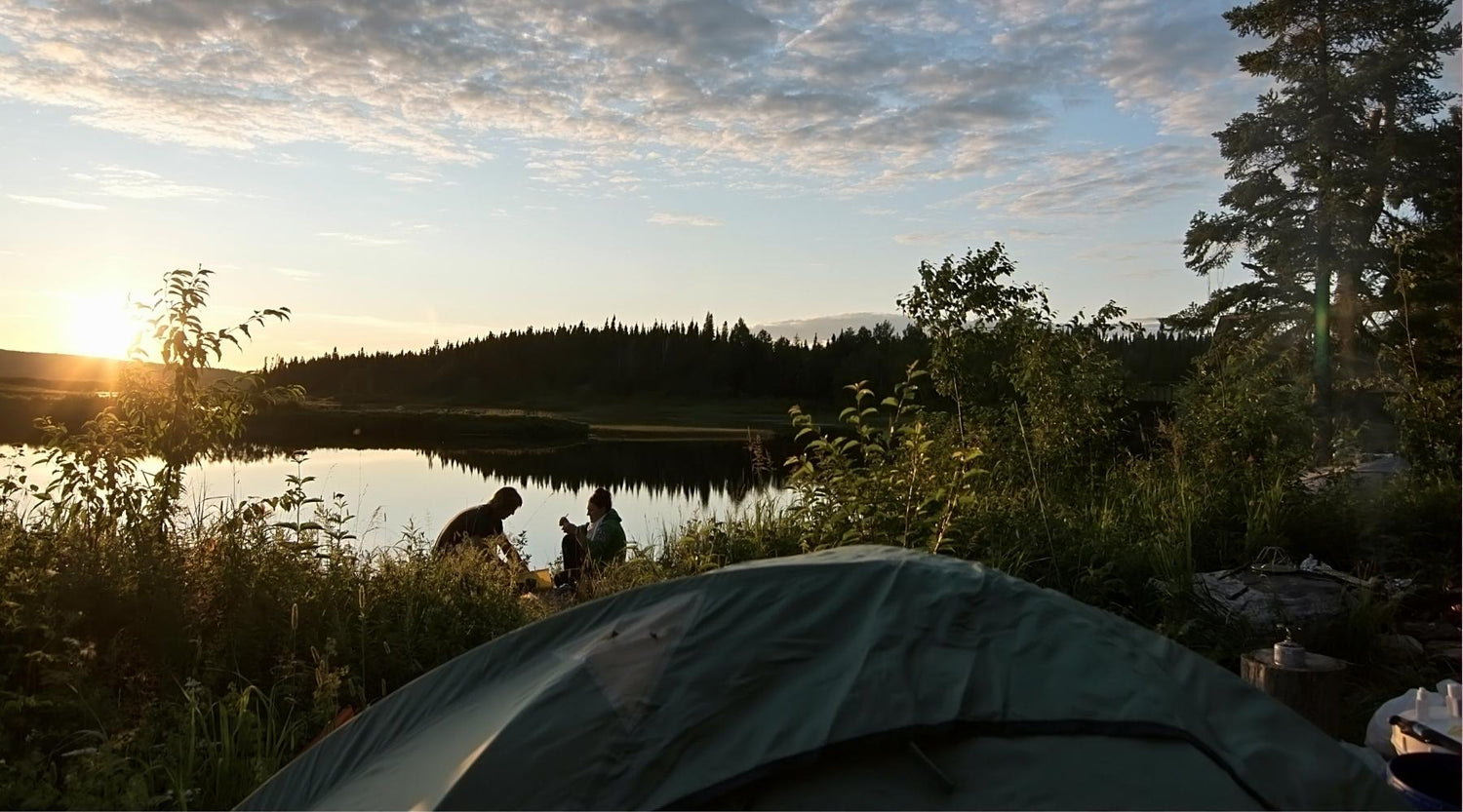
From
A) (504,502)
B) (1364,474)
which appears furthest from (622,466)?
(1364,474)

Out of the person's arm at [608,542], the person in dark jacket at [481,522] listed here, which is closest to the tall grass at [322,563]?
the person's arm at [608,542]

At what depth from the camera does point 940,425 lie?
9.90 m

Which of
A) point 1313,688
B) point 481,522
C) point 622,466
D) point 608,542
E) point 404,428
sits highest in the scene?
point 1313,688

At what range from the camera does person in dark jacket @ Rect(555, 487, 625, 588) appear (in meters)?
9.51

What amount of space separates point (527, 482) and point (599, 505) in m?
15.7

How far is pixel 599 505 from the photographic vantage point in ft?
33.5

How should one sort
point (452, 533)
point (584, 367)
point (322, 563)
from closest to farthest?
point (322, 563)
point (452, 533)
point (584, 367)

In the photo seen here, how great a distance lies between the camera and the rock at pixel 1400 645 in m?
5.77

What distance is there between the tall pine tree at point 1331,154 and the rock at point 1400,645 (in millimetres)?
12855

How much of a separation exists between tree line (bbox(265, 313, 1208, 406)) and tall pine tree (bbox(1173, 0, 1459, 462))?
181ft

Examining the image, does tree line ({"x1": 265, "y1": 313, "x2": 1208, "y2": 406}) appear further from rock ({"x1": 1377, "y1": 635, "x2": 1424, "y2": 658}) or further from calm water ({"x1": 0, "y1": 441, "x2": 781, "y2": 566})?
rock ({"x1": 1377, "y1": 635, "x2": 1424, "y2": 658})

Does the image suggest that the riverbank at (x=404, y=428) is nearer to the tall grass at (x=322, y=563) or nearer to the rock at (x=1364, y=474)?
the tall grass at (x=322, y=563)

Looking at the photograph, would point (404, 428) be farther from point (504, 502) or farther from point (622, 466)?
point (504, 502)

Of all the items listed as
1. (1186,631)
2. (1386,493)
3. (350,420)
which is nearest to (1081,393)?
(1386,493)
